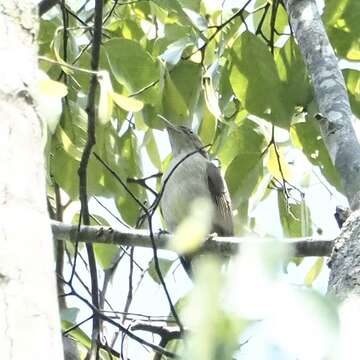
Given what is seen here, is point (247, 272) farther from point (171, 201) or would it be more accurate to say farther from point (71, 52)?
point (171, 201)

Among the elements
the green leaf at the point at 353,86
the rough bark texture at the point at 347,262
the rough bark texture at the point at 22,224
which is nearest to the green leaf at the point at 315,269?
the green leaf at the point at 353,86

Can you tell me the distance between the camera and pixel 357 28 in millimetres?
2904

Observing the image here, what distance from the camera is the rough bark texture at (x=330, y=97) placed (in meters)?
2.00

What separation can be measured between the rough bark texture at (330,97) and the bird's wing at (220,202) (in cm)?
206

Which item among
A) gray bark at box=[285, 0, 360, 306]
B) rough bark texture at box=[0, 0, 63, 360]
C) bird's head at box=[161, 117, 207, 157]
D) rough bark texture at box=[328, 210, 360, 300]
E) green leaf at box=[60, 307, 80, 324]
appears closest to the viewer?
rough bark texture at box=[0, 0, 63, 360]

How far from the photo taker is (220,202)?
15.8 feet

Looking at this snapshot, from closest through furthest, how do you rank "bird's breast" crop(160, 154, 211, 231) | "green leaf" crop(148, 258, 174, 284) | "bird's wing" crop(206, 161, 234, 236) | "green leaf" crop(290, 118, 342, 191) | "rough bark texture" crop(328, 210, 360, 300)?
1. "rough bark texture" crop(328, 210, 360, 300)
2. "green leaf" crop(290, 118, 342, 191)
3. "green leaf" crop(148, 258, 174, 284)
4. "bird's breast" crop(160, 154, 211, 231)
5. "bird's wing" crop(206, 161, 234, 236)

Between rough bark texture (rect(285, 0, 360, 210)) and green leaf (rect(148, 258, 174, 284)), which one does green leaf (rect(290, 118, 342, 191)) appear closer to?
rough bark texture (rect(285, 0, 360, 210))

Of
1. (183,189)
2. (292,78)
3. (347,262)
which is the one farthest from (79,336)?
(183,189)

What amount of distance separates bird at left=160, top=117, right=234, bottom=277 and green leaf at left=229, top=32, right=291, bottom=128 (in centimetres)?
165

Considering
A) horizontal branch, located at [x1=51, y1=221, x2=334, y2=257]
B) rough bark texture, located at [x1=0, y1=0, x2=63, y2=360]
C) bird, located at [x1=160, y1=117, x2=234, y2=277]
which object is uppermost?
bird, located at [x1=160, y1=117, x2=234, y2=277]

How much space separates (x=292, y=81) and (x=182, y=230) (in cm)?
184

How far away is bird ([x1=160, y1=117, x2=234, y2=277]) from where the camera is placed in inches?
179

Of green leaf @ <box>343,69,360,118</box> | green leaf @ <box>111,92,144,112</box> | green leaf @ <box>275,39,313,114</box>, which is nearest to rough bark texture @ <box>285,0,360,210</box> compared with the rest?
green leaf @ <box>275,39,313,114</box>
